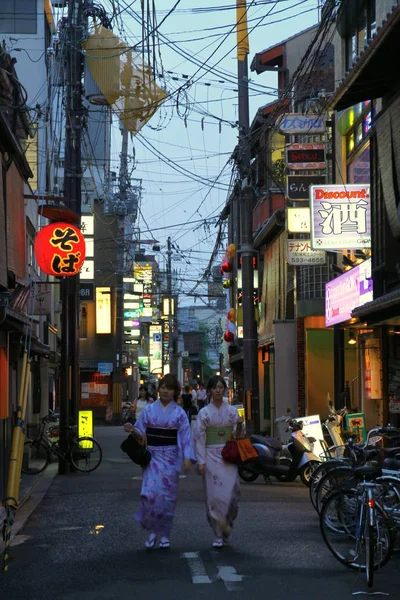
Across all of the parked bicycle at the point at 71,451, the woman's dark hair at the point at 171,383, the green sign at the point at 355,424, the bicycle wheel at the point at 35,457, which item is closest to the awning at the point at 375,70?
the green sign at the point at 355,424

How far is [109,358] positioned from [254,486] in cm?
4005

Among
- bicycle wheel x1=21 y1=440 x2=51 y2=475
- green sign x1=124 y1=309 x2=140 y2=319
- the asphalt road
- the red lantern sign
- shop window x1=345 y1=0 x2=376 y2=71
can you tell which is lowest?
the asphalt road

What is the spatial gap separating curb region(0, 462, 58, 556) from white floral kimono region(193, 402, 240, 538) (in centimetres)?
251

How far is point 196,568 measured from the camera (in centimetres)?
969

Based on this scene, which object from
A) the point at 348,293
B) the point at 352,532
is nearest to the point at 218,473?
the point at 352,532

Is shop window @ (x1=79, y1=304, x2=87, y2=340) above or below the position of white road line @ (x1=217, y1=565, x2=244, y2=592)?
above

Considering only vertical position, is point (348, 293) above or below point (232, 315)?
below

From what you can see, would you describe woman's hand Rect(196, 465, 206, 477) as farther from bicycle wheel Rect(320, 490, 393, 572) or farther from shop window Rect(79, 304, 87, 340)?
shop window Rect(79, 304, 87, 340)

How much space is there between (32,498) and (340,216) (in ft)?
29.6

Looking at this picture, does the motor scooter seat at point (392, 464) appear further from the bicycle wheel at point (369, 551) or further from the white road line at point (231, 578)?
the white road line at point (231, 578)

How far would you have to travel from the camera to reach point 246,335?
24203mm

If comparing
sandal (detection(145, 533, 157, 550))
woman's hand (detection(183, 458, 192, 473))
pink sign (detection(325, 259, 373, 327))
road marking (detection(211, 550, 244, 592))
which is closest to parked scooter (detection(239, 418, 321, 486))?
pink sign (detection(325, 259, 373, 327))

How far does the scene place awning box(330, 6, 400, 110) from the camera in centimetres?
1370

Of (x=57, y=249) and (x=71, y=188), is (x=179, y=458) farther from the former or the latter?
(x=71, y=188)
